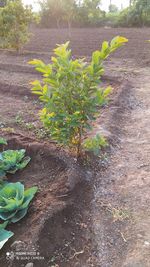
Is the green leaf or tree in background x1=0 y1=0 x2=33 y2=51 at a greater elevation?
tree in background x1=0 y1=0 x2=33 y2=51

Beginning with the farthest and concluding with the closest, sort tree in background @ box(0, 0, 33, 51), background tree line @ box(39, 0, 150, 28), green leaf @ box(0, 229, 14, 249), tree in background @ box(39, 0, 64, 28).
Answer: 1. tree in background @ box(39, 0, 64, 28)
2. background tree line @ box(39, 0, 150, 28)
3. tree in background @ box(0, 0, 33, 51)
4. green leaf @ box(0, 229, 14, 249)

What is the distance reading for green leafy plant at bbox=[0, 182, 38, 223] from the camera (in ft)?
7.95

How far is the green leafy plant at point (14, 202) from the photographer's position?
2.42m

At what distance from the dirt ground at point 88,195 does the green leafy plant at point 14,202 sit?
0.09 m

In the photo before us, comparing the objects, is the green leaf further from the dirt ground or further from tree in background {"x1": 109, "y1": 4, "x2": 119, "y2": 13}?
tree in background {"x1": 109, "y1": 4, "x2": 119, "y2": 13}

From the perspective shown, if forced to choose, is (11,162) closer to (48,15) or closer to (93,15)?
(93,15)

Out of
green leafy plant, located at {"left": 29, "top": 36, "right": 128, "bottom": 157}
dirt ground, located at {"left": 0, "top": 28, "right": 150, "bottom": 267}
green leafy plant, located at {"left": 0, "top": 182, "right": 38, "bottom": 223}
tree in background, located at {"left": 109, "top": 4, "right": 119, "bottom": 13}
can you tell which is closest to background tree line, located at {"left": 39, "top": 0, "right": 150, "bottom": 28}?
tree in background, located at {"left": 109, "top": 4, "right": 119, "bottom": 13}

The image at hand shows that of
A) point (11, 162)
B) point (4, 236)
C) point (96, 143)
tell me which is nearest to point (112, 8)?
point (96, 143)

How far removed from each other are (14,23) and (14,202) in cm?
938

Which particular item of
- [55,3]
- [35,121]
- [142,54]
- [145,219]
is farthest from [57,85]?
[55,3]

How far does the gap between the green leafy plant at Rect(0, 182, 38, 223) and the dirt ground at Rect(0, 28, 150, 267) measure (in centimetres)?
9

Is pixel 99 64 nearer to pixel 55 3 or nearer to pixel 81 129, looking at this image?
pixel 81 129

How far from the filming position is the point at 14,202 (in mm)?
2396

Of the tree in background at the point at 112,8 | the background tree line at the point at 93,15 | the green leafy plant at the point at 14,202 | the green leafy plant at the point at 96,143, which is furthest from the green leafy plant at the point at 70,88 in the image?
the tree in background at the point at 112,8
